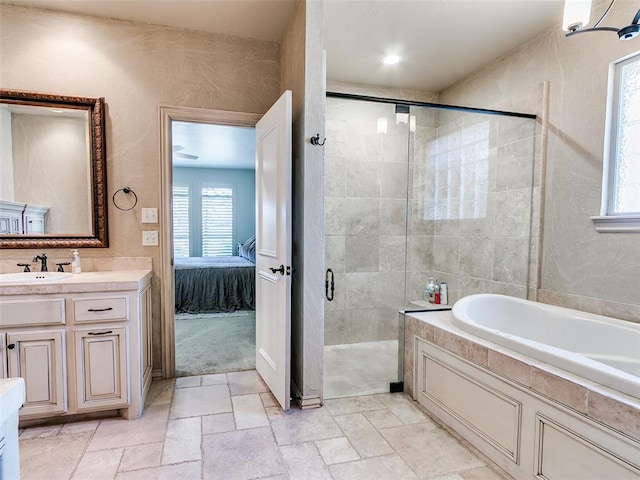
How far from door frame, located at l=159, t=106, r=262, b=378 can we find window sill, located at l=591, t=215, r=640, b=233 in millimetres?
2763

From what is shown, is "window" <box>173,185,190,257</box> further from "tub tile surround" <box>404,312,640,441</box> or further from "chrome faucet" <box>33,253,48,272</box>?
"tub tile surround" <box>404,312,640,441</box>

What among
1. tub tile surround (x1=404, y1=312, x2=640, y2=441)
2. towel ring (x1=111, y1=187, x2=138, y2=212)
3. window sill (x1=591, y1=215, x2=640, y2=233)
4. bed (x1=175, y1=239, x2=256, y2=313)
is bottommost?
bed (x1=175, y1=239, x2=256, y2=313)

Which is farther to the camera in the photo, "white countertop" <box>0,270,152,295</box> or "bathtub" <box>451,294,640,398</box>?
"white countertop" <box>0,270,152,295</box>

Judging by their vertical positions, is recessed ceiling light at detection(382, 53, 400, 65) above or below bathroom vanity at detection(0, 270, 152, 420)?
above

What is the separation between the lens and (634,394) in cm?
129

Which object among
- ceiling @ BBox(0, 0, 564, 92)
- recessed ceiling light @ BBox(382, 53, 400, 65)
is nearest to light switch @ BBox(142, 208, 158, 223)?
ceiling @ BBox(0, 0, 564, 92)

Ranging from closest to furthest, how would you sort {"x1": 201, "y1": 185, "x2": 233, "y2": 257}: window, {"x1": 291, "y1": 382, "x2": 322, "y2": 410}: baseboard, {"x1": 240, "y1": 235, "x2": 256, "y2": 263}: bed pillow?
{"x1": 291, "y1": 382, "x2": 322, "y2": 410}: baseboard → {"x1": 240, "y1": 235, "x2": 256, "y2": 263}: bed pillow → {"x1": 201, "y1": 185, "x2": 233, "y2": 257}: window

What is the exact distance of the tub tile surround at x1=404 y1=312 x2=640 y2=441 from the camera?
1274mm

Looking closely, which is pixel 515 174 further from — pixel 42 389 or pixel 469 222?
pixel 42 389

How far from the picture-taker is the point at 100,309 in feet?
6.88

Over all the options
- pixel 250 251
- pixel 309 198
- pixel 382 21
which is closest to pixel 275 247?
pixel 309 198

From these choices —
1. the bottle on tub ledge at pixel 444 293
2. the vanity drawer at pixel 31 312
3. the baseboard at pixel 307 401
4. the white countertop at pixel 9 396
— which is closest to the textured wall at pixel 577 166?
the bottle on tub ledge at pixel 444 293

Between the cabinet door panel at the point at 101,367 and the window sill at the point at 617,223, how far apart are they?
121 inches

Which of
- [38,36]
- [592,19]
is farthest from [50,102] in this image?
[592,19]
